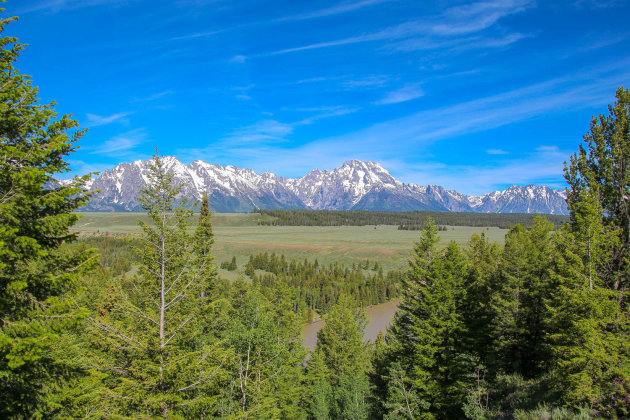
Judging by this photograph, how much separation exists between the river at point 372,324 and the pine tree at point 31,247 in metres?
51.2

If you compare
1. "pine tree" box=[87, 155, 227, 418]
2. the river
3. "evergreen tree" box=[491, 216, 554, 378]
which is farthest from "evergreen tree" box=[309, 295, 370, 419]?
the river

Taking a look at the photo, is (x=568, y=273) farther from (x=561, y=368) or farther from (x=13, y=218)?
(x=13, y=218)

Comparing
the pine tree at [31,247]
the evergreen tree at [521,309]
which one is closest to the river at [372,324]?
the evergreen tree at [521,309]

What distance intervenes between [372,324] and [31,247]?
7066 cm

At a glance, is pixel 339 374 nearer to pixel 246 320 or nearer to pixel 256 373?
pixel 246 320

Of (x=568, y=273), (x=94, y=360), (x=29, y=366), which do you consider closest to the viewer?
(x=29, y=366)

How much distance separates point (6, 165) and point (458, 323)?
20.9 metres

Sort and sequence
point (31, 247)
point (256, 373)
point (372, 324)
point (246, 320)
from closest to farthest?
point (31, 247) < point (256, 373) < point (246, 320) < point (372, 324)

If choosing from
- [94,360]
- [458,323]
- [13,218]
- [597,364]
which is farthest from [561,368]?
[13,218]

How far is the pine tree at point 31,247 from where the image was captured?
301 inches

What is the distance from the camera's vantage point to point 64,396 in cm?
945

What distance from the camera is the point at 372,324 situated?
72188 mm

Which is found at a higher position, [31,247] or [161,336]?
[31,247]

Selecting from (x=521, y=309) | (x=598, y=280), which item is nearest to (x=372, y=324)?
(x=521, y=309)
